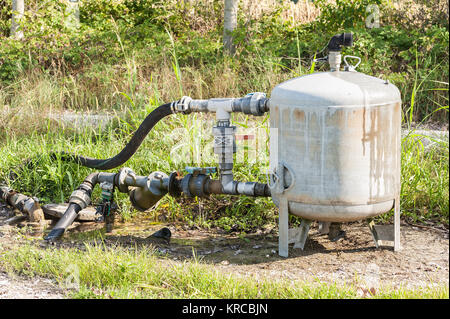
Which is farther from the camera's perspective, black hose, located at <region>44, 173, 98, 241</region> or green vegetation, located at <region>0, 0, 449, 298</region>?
black hose, located at <region>44, 173, 98, 241</region>

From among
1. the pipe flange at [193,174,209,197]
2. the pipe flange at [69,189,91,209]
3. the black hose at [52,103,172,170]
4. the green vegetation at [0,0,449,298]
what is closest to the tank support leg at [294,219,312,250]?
the green vegetation at [0,0,449,298]

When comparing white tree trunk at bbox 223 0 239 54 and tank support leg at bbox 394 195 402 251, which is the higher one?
white tree trunk at bbox 223 0 239 54

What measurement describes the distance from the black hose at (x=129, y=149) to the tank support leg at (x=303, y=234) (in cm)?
124

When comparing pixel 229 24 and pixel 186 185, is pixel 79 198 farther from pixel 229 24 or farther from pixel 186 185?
pixel 229 24

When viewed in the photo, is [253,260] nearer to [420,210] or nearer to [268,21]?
[420,210]

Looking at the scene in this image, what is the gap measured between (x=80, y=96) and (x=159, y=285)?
4.86 meters

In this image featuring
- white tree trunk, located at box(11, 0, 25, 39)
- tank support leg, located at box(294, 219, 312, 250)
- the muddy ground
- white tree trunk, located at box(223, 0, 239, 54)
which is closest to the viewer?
the muddy ground

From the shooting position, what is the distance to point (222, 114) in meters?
4.25

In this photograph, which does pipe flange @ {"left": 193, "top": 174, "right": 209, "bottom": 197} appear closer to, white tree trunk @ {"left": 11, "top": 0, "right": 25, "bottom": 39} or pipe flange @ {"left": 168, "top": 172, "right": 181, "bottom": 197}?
pipe flange @ {"left": 168, "top": 172, "right": 181, "bottom": 197}

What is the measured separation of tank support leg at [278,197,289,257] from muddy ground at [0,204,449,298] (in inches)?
2.2

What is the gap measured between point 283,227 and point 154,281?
926mm

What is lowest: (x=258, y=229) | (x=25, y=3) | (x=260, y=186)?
(x=258, y=229)

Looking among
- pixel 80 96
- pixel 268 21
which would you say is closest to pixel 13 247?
pixel 80 96

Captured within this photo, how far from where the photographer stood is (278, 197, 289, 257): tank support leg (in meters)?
3.91
